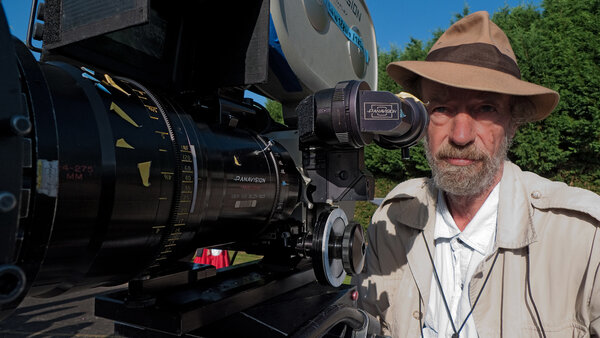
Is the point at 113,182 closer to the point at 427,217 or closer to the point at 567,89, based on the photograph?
the point at 427,217

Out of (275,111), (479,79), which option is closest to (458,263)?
(479,79)

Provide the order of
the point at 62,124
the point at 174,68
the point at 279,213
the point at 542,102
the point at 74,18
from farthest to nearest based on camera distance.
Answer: the point at 542,102 → the point at 279,213 → the point at 174,68 → the point at 74,18 → the point at 62,124

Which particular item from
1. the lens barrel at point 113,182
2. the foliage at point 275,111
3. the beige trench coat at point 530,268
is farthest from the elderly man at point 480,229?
Answer: the foliage at point 275,111

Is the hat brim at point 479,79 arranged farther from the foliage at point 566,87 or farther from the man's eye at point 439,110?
the foliage at point 566,87

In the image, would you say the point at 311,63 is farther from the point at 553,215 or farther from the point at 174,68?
the point at 553,215

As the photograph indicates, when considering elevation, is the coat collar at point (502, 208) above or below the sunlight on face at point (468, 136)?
below

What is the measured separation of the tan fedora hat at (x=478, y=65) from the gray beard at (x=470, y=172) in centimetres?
27

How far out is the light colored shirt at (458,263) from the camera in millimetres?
1679

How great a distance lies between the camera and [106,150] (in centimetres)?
85

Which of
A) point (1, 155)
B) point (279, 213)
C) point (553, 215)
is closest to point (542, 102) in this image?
point (553, 215)

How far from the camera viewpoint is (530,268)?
60.2 inches

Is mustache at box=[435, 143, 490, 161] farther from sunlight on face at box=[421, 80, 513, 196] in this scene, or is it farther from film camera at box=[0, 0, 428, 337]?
film camera at box=[0, 0, 428, 337]

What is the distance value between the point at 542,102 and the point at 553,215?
0.50 meters

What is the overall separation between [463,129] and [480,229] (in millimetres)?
439
